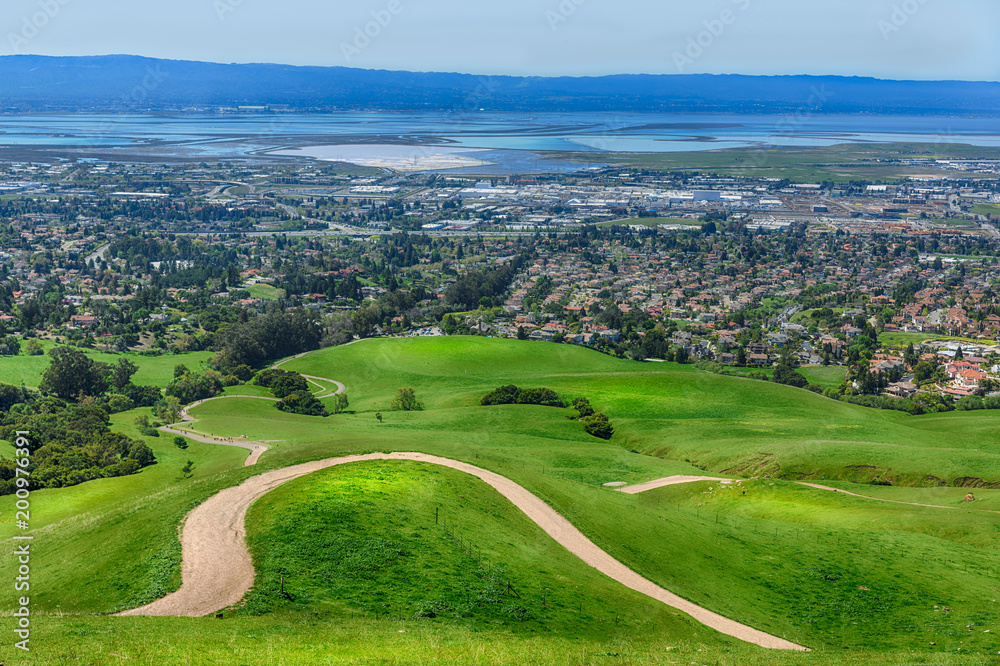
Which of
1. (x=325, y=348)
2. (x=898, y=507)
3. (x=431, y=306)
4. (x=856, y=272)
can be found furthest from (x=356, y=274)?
(x=898, y=507)

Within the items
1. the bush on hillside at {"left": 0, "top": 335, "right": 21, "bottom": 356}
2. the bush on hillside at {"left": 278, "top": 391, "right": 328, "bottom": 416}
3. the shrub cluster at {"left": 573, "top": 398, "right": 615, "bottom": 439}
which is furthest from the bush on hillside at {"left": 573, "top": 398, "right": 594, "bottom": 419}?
the bush on hillside at {"left": 0, "top": 335, "right": 21, "bottom": 356}

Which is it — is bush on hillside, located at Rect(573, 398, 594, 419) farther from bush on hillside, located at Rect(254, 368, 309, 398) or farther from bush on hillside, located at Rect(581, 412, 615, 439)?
bush on hillside, located at Rect(254, 368, 309, 398)

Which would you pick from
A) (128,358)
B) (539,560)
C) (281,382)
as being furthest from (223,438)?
(128,358)

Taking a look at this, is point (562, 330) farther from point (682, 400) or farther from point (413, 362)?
point (682, 400)

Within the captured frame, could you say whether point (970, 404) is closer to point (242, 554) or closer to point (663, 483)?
point (663, 483)

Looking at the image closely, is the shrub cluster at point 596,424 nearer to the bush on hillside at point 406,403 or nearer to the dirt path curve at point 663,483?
the dirt path curve at point 663,483

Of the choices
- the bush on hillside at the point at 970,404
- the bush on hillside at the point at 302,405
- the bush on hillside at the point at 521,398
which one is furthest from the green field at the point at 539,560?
the bush on hillside at the point at 970,404

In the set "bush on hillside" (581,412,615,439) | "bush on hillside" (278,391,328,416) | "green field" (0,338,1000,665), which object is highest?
"green field" (0,338,1000,665)
